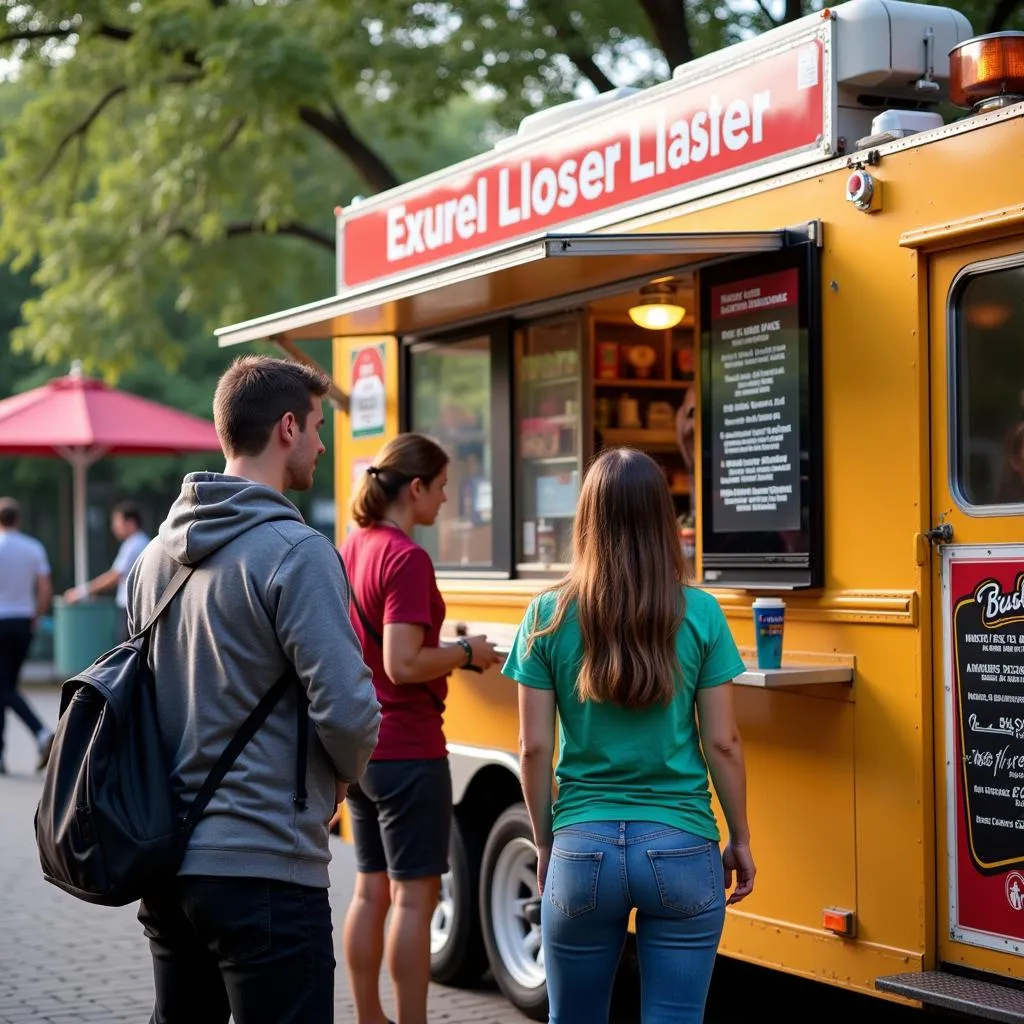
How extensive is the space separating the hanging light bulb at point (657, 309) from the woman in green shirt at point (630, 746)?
247 cm

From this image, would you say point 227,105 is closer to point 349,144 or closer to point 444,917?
point 349,144

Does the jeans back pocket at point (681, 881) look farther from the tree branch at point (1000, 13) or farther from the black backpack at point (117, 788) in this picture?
the tree branch at point (1000, 13)

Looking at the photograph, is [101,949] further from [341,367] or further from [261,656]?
[261,656]

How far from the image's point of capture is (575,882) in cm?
344

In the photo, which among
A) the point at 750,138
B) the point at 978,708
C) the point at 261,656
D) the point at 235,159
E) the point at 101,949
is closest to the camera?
the point at 261,656

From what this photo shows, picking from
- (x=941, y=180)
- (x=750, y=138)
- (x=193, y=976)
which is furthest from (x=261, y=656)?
(x=750, y=138)

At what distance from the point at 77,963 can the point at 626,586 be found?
4.30 m

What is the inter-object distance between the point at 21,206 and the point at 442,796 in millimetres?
11856

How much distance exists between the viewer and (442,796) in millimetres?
5117

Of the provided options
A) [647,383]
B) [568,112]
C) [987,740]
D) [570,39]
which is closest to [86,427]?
[570,39]

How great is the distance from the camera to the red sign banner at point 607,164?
16.3 feet

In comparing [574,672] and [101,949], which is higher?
[574,672]

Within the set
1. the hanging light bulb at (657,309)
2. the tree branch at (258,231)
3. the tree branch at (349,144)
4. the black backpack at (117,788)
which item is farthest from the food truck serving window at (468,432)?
the tree branch at (258,231)

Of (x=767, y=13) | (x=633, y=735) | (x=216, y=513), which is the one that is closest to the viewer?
(x=216, y=513)
